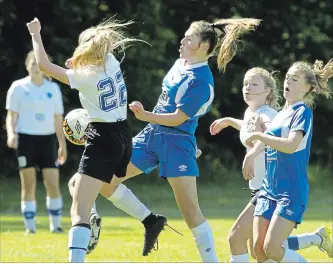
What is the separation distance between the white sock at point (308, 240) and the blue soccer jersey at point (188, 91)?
1.32 metres

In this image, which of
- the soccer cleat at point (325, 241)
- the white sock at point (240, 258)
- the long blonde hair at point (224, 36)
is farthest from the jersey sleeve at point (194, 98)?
the soccer cleat at point (325, 241)

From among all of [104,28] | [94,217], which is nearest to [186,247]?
[94,217]

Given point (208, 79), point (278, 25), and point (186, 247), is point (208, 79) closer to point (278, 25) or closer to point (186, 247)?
point (186, 247)

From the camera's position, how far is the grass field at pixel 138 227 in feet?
32.0

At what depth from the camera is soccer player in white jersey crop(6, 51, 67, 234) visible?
12477 mm

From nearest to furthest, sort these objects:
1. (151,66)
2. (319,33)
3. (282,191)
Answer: (282,191)
(151,66)
(319,33)

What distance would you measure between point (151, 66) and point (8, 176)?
11.9ft

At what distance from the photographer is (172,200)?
1798cm

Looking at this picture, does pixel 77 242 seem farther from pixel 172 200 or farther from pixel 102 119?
pixel 172 200

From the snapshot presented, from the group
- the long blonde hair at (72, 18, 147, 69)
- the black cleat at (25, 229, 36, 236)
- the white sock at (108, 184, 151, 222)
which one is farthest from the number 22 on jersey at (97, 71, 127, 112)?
the black cleat at (25, 229, 36, 236)

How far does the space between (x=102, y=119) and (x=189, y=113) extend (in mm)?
894

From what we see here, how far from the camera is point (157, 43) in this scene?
69.5 feet

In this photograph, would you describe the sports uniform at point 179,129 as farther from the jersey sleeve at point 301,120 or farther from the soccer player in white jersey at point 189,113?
the jersey sleeve at point 301,120

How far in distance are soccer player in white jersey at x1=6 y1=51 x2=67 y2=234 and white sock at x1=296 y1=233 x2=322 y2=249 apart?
14.3 feet
